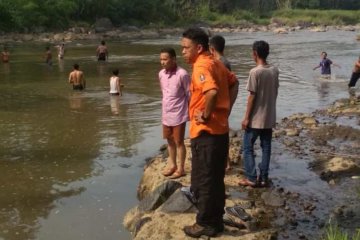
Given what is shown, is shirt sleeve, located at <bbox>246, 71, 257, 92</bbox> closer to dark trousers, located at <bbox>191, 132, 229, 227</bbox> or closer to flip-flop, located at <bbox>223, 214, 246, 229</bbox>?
dark trousers, located at <bbox>191, 132, 229, 227</bbox>

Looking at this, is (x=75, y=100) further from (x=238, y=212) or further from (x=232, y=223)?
(x=232, y=223)

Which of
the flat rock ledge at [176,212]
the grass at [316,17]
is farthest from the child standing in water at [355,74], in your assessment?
the grass at [316,17]

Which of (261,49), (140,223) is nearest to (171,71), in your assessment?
(261,49)

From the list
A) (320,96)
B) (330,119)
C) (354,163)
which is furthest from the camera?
(320,96)

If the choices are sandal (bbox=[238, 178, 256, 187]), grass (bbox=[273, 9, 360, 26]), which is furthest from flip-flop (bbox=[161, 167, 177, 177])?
grass (bbox=[273, 9, 360, 26])

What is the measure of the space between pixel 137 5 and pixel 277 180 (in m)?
70.0

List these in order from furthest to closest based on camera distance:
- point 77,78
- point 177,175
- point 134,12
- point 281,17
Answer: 1. point 281,17
2. point 134,12
3. point 77,78
4. point 177,175

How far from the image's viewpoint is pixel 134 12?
7419 centimetres

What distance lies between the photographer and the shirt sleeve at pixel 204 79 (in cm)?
434

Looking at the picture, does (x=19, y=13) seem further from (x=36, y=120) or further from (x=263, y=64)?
(x=263, y=64)

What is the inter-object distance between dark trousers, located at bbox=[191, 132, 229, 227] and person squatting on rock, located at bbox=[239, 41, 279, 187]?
1530 millimetres

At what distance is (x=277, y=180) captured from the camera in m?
6.80

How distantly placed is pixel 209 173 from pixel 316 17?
98011mm

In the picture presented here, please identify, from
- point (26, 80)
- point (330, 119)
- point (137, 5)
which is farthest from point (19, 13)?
point (330, 119)
